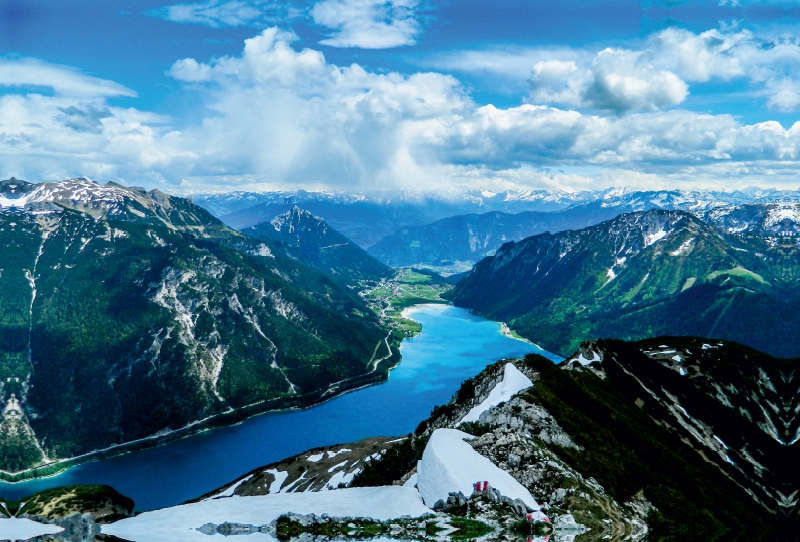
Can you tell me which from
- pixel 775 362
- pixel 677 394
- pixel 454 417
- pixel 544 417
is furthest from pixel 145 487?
pixel 775 362

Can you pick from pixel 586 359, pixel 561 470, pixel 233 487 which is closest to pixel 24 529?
pixel 561 470

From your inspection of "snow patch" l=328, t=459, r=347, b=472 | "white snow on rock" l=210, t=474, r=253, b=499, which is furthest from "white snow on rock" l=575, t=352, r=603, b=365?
"white snow on rock" l=210, t=474, r=253, b=499

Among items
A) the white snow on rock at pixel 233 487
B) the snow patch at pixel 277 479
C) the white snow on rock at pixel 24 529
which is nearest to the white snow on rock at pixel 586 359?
the snow patch at pixel 277 479

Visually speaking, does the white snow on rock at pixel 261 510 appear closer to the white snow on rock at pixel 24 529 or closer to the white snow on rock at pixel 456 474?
the white snow on rock at pixel 456 474

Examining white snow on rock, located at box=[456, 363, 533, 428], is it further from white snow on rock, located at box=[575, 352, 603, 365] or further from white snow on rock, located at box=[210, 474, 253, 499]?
white snow on rock, located at box=[210, 474, 253, 499]

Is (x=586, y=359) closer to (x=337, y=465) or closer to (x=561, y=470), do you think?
(x=337, y=465)

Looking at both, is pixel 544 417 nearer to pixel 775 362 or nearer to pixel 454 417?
pixel 454 417
